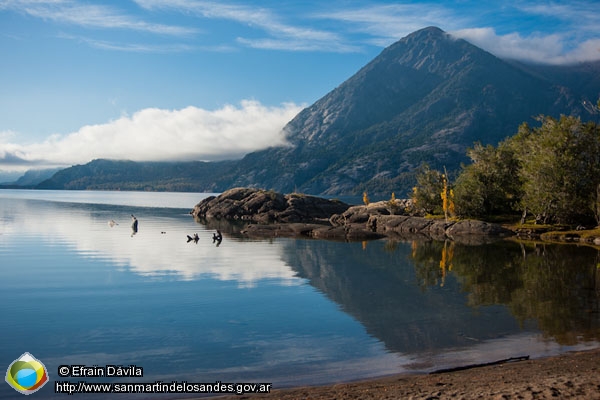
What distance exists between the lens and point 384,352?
21.4 m

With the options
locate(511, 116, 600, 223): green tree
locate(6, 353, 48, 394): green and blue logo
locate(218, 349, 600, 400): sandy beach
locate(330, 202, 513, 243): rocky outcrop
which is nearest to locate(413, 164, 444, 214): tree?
locate(330, 202, 513, 243): rocky outcrop

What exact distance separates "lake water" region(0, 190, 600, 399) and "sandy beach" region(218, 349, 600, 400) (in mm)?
1496

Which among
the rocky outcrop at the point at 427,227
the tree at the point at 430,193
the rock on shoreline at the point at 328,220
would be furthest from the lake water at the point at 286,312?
the tree at the point at 430,193

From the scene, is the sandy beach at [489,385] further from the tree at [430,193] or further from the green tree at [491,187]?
the tree at [430,193]

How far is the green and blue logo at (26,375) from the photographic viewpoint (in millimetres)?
17188

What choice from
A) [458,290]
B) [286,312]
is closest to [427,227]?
[458,290]

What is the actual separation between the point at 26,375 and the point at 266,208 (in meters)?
115

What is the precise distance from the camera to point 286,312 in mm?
29578

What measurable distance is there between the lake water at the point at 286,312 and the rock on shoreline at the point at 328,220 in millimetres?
27170

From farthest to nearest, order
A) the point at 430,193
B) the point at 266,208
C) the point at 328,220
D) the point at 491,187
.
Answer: the point at 266,208 → the point at 328,220 → the point at 430,193 → the point at 491,187

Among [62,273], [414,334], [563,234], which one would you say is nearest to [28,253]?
[62,273]

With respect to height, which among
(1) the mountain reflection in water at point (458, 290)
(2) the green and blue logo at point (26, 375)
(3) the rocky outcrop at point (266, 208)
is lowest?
(1) the mountain reflection in water at point (458, 290)

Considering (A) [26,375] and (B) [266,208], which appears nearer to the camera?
(A) [26,375]

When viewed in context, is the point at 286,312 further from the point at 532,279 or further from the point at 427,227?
the point at 427,227
